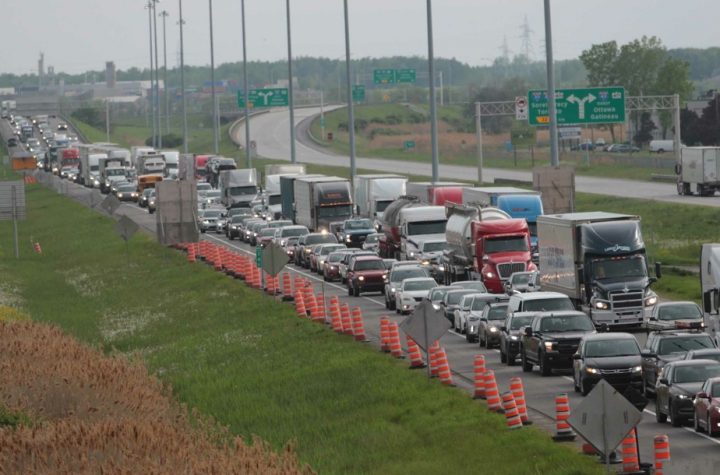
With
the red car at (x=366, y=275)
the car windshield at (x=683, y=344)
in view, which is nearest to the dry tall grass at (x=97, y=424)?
the car windshield at (x=683, y=344)

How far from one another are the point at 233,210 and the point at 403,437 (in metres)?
69.0

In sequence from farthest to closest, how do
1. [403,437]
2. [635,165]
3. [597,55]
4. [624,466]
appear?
[597,55] → [635,165] → [403,437] → [624,466]

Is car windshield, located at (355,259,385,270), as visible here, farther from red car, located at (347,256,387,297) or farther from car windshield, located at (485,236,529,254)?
car windshield, located at (485,236,529,254)

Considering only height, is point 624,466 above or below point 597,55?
below

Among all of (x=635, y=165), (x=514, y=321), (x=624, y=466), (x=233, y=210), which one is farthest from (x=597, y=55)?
(x=624, y=466)

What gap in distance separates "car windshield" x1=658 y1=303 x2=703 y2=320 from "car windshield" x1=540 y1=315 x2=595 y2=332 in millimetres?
3780

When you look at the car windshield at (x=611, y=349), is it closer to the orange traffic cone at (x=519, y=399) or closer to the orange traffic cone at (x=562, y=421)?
the orange traffic cone at (x=519, y=399)

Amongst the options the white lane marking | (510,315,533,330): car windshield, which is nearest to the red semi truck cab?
the white lane marking

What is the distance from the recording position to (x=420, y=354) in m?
41.0

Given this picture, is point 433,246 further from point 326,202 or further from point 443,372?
point 443,372

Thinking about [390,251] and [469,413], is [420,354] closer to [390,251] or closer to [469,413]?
[469,413]

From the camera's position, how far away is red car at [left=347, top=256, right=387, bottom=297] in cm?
6097

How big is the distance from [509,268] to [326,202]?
91.1 feet

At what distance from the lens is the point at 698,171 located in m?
105
